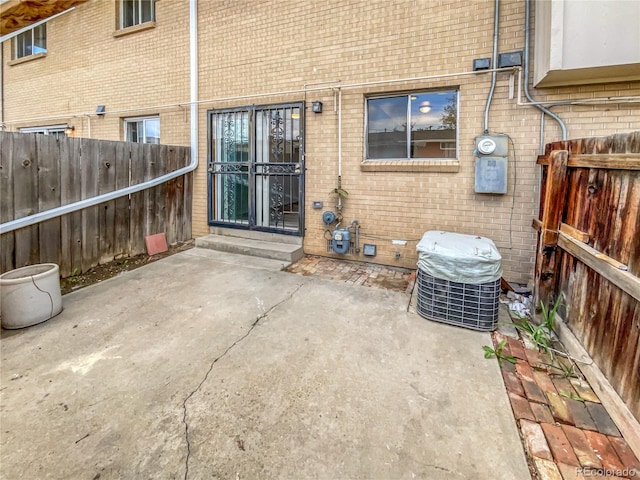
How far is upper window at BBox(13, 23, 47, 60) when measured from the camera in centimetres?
776

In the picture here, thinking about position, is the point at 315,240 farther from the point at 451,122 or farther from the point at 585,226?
the point at 585,226

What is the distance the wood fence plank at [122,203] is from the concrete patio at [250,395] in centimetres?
148

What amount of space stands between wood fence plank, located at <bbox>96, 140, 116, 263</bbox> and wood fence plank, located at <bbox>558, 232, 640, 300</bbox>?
18.0 feet

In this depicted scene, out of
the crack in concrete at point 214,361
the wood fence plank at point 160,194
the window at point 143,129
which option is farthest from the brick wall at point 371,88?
the crack in concrete at point 214,361

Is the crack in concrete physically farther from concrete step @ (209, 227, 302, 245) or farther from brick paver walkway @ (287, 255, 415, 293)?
concrete step @ (209, 227, 302, 245)

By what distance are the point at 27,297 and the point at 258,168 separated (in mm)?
3480

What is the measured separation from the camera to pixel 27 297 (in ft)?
9.55

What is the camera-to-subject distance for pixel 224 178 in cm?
586

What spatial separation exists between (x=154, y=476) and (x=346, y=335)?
172cm

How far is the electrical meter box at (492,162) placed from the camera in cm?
387

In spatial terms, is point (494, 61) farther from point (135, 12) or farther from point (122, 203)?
point (135, 12)

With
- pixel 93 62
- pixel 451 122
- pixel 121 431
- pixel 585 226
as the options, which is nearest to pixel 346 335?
pixel 121 431

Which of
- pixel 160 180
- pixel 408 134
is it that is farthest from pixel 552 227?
pixel 160 180

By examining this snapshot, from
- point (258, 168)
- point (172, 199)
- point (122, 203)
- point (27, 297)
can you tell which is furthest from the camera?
point (172, 199)
